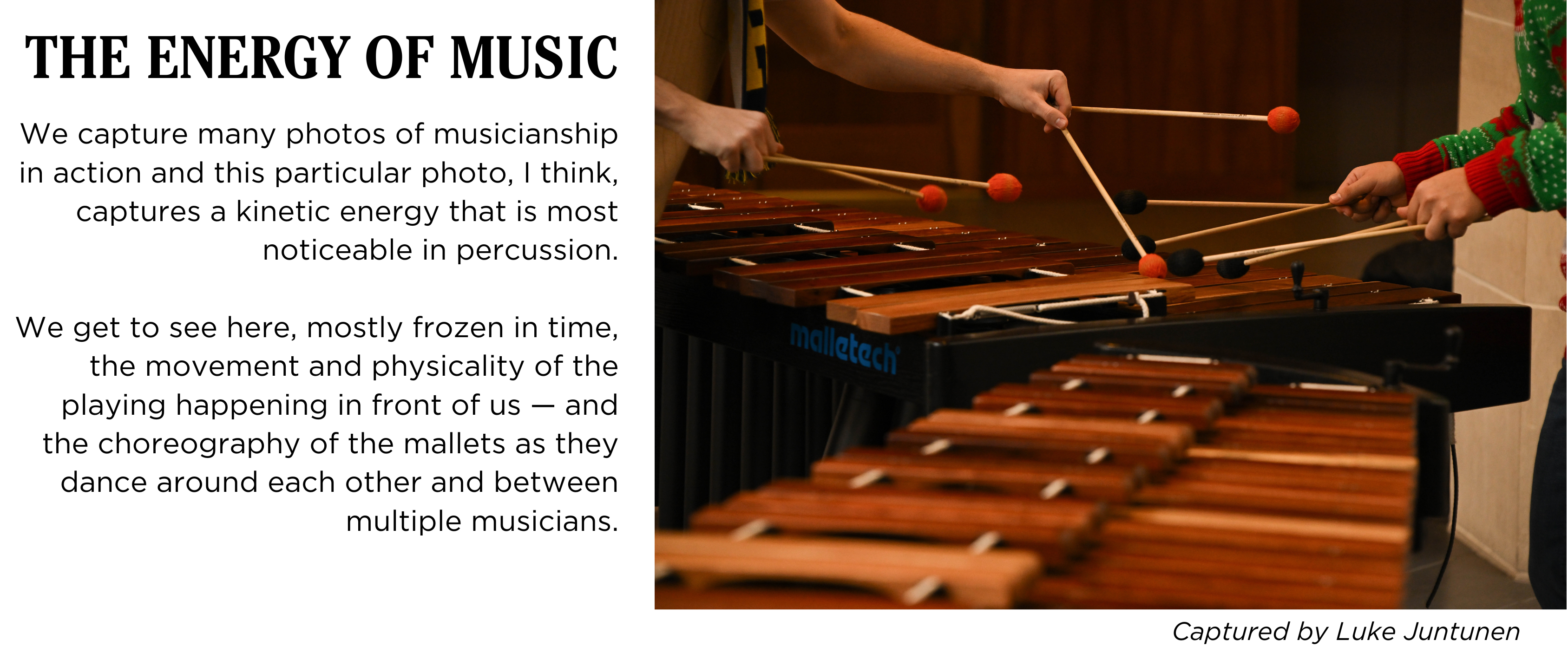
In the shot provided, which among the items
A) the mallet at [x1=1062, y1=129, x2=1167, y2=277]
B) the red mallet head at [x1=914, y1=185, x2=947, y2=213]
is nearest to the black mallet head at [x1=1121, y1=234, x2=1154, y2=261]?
the mallet at [x1=1062, y1=129, x2=1167, y2=277]

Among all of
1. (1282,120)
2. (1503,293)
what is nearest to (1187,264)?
(1282,120)

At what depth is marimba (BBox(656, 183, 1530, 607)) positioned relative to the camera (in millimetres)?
1298

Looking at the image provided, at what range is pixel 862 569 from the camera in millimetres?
→ 1172

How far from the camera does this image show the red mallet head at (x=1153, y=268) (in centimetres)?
219

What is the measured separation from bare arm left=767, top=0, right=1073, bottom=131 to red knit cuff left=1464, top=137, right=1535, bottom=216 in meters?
0.79

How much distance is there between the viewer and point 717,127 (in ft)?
6.95

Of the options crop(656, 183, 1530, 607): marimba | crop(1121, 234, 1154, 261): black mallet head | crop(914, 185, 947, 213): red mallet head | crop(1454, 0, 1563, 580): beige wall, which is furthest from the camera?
crop(1454, 0, 1563, 580): beige wall

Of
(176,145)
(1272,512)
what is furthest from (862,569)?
(176,145)

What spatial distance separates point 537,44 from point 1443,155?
1.38 metres

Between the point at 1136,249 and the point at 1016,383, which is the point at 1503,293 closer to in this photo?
the point at 1136,249

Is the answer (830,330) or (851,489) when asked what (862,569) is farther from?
(830,330)

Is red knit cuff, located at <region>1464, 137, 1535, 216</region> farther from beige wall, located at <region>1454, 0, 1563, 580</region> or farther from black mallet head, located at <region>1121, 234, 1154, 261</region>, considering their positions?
beige wall, located at <region>1454, 0, 1563, 580</region>

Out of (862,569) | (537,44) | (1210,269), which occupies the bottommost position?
(862,569)

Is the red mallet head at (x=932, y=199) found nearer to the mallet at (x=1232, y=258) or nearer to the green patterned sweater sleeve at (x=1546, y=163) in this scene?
the mallet at (x=1232, y=258)
